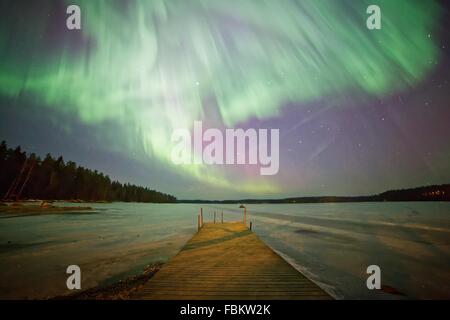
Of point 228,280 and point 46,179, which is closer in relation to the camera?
point 228,280

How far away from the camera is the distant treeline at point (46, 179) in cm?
8625

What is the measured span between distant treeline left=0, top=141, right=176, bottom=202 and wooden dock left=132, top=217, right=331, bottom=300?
96.8 metres

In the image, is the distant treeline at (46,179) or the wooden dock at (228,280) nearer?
the wooden dock at (228,280)

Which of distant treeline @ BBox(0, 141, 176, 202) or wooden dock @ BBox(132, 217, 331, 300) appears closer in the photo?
wooden dock @ BBox(132, 217, 331, 300)

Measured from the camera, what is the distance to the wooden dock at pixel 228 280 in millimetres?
8703

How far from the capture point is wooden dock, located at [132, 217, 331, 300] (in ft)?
28.6

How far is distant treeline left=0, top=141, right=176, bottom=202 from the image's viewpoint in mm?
86250

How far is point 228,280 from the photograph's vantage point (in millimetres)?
10125

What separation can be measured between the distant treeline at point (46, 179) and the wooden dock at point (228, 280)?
96.8 meters

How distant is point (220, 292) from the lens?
8977mm

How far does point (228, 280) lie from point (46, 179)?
114 m

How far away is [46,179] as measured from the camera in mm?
102062
